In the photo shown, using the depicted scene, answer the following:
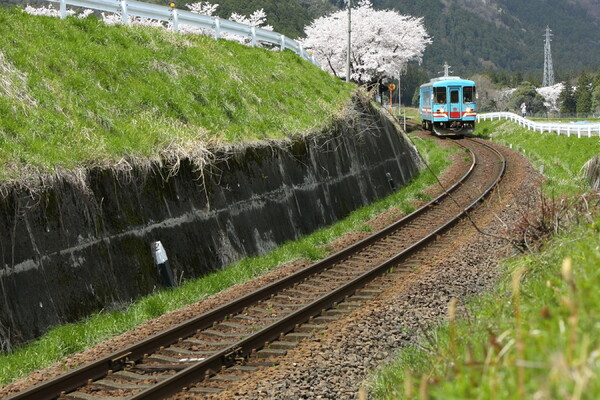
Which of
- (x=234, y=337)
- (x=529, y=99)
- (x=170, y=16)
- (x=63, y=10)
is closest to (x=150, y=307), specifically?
(x=234, y=337)

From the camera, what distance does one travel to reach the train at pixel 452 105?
39156mm

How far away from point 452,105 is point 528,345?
37301 mm

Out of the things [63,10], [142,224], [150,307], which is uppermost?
[63,10]

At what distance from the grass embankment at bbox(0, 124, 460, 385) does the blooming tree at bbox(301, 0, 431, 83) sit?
42565mm

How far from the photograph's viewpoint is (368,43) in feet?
197

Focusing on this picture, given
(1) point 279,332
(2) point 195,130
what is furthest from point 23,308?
(2) point 195,130

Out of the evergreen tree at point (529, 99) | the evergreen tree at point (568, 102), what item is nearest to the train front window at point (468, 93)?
the evergreen tree at point (568, 102)

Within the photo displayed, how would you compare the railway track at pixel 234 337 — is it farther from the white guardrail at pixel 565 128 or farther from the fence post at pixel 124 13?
the white guardrail at pixel 565 128

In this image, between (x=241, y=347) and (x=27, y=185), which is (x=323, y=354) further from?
(x=27, y=185)

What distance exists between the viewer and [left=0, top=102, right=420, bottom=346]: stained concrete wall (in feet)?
31.0

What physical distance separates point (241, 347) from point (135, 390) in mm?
1474

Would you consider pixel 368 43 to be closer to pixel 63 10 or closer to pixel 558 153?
pixel 558 153

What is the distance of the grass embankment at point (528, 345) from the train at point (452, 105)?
31.2 meters

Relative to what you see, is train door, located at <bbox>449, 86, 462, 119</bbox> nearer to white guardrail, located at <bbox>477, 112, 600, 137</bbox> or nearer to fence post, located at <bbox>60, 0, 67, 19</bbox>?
white guardrail, located at <bbox>477, 112, 600, 137</bbox>
